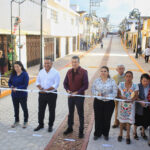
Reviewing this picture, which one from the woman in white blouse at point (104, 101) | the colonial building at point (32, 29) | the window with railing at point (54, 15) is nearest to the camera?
the woman in white blouse at point (104, 101)

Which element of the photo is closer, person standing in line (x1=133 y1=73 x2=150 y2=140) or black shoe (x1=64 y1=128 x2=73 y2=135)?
person standing in line (x1=133 y1=73 x2=150 y2=140)

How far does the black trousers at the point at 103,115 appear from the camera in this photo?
452 cm

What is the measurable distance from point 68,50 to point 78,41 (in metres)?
9.46

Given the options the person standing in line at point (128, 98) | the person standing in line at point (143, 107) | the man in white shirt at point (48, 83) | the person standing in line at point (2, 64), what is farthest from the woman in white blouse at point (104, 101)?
the person standing in line at point (2, 64)

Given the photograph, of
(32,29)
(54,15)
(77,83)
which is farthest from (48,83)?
(54,15)

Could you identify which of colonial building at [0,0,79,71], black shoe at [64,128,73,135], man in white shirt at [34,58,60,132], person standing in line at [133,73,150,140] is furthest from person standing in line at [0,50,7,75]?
person standing in line at [133,73,150,140]

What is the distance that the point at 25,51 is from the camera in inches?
580

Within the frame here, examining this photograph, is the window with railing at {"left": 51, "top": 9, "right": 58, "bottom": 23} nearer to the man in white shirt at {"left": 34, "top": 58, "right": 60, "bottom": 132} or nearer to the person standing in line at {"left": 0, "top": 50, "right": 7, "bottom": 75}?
the person standing in line at {"left": 0, "top": 50, "right": 7, "bottom": 75}

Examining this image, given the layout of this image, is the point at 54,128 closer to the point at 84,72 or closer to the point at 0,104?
the point at 84,72

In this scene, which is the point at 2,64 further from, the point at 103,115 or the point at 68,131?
the point at 103,115

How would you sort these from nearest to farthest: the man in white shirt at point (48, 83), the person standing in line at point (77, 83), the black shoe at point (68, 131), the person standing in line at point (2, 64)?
the person standing in line at point (77, 83), the man in white shirt at point (48, 83), the black shoe at point (68, 131), the person standing in line at point (2, 64)

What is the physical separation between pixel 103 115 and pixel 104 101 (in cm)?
41

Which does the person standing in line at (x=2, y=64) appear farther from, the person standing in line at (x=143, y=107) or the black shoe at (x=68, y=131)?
the person standing in line at (x=143, y=107)

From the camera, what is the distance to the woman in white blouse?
14.5 ft
